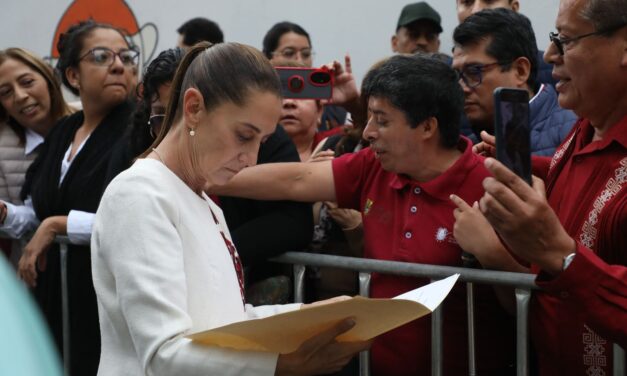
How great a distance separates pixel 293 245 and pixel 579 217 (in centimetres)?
117

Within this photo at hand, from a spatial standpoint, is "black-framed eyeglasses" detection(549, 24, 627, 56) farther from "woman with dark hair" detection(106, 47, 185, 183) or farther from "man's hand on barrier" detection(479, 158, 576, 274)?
"woman with dark hair" detection(106, 47, 185, 183)

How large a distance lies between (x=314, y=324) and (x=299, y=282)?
126 cm

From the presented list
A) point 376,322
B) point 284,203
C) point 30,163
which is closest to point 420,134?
point 284,203

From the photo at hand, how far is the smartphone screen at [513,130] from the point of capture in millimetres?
2379

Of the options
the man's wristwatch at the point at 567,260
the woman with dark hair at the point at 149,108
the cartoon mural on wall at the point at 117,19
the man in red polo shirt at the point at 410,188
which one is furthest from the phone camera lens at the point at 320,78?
the cartoon mural on wall at the point at 117,19

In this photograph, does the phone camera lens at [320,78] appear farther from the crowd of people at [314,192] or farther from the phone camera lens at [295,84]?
the crowd of people at [314,192]

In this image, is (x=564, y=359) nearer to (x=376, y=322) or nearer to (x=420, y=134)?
(x=376, y=322)

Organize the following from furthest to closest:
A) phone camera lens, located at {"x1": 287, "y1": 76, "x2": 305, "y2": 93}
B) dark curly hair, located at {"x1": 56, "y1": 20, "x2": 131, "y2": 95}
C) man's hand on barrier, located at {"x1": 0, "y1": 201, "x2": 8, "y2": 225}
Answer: dark curly hair, located at {"x1": 56, "y1": 20, "x2": 131, "y2": 95}
man's hand on barrier, located at {"x1": 0, "y1": 201, "x2": 8, "y2": 225}
phone camera lens, located at {"x1": 287, "y1": 76, "x2": 305, "y2": 93}

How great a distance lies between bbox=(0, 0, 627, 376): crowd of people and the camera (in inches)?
88.0

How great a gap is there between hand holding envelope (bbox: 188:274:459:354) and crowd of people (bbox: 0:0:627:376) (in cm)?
3

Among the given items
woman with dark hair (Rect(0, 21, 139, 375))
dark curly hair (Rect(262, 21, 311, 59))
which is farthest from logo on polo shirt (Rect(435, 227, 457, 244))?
dark curly hair (Rect(262, 21, 311, 59))

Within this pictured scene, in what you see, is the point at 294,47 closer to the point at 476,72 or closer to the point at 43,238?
the point at 476,72

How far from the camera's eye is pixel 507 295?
119 inches

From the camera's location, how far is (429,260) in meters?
3.12
